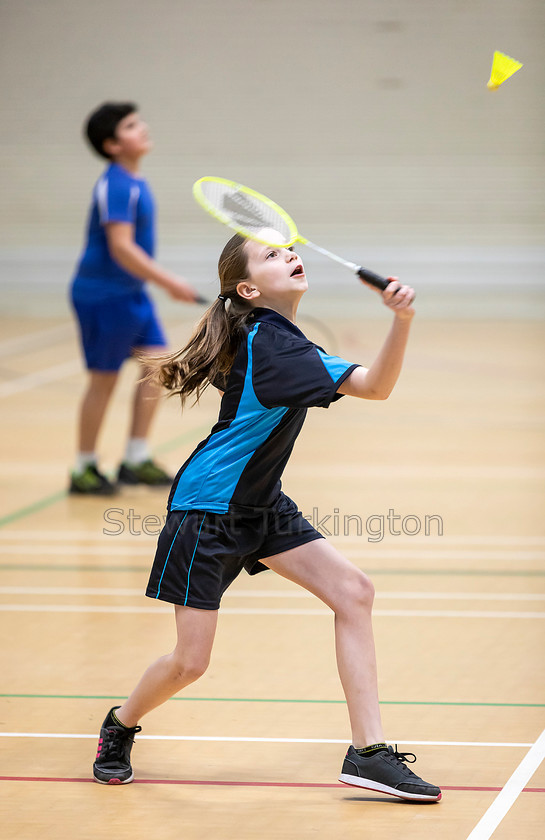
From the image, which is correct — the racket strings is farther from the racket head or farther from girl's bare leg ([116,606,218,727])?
girl's bare leg ([116,606,218,727])

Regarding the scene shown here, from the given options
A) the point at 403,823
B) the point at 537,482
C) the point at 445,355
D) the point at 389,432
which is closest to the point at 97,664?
the point at 403,823

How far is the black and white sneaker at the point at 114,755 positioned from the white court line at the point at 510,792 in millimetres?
890

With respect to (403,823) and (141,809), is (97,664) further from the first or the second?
(403,823)

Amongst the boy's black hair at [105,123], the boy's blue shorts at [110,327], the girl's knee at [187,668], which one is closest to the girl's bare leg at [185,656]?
the girl's knee at [187,668]

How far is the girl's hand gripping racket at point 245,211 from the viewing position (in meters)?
3.03

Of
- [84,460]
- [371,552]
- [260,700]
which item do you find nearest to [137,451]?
[84,460]

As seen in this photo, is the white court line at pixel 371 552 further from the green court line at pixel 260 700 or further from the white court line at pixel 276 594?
the green court line at pixel 260 700

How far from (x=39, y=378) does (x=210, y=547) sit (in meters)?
8.37

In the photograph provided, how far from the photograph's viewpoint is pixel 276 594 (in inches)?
191

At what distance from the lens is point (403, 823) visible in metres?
2.80

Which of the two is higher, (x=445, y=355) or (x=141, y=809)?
(x=445, y=355)

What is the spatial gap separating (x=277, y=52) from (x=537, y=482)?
1106cm

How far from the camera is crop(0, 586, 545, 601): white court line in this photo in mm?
4688

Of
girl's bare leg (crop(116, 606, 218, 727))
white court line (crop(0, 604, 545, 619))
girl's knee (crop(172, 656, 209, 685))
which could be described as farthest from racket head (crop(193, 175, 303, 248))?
white court line (crop(0, 604, 545, 619))
